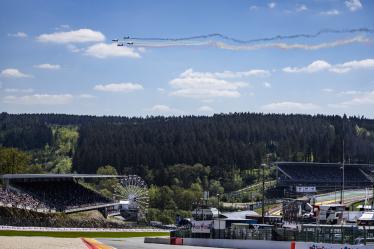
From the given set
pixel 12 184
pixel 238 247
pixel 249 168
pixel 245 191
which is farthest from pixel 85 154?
pixel 238 247

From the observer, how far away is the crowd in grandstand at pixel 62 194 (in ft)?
329

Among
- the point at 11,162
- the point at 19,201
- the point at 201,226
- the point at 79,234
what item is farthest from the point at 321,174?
the point at 201,226

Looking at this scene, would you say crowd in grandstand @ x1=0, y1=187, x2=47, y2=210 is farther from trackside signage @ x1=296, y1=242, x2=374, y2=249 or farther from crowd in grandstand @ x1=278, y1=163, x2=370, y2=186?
crowd in grandstand @ x1=278, y1=163, x2=370, y2=186

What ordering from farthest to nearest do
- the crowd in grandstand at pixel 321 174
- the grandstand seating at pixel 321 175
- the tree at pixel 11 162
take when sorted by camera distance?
the crowd in grandstand at pixel 321 174
the grandstand seating at pixel 321 175
the tree at pixel 11 162

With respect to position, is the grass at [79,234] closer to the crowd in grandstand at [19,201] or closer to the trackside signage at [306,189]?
the crowd in grandstand at [19,201]

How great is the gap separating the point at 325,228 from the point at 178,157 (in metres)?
142

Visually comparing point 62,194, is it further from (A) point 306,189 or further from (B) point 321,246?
(B) point 321,246

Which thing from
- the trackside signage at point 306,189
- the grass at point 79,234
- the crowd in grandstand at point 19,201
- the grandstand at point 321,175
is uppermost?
the grandstand at point 321,175

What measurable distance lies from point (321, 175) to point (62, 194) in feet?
239

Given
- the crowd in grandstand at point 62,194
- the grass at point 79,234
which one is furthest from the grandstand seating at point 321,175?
the grass at point 79,234

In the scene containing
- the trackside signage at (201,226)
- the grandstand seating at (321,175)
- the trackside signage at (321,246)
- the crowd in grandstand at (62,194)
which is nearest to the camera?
the trackside signage at (321,246)

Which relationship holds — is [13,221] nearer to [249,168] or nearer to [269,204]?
[269,204]

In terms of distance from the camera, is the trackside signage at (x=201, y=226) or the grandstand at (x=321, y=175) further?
the grandstand at (x=321, y=175)

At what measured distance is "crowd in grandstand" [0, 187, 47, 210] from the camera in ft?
287
